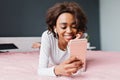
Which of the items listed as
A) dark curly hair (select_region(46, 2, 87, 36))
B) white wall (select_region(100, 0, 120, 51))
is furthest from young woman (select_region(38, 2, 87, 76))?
white wall (select_region(100, 0, 120, 51))

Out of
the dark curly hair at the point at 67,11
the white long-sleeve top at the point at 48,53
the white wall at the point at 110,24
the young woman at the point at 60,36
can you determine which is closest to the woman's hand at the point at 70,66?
the young woman at the point at 60,36

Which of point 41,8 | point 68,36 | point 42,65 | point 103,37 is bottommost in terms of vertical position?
point 103,37

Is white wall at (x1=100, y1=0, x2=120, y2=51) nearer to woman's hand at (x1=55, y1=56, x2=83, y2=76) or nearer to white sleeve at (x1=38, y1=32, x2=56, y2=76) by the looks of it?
white sleeve at (x1=38, y1=32, x2=56, y2=76)

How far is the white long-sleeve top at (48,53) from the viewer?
39.2 inches

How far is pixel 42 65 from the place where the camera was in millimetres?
997

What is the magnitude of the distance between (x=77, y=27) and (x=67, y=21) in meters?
0.06

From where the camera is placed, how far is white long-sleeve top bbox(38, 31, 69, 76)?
100 cm

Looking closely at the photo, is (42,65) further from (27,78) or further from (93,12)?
(93,12)

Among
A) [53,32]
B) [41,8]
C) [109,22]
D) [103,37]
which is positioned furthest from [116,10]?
[53,32]

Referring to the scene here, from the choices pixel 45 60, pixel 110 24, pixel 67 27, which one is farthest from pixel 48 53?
pixel 110 24

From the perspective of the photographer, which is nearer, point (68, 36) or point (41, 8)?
point (68, 36)

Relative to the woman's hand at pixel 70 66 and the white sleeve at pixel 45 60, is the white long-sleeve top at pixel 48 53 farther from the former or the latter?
the woman's hand at pixel 70 66

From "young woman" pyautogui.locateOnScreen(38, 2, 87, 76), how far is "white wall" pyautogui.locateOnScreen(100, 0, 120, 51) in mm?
2335

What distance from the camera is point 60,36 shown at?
3.42 ft
